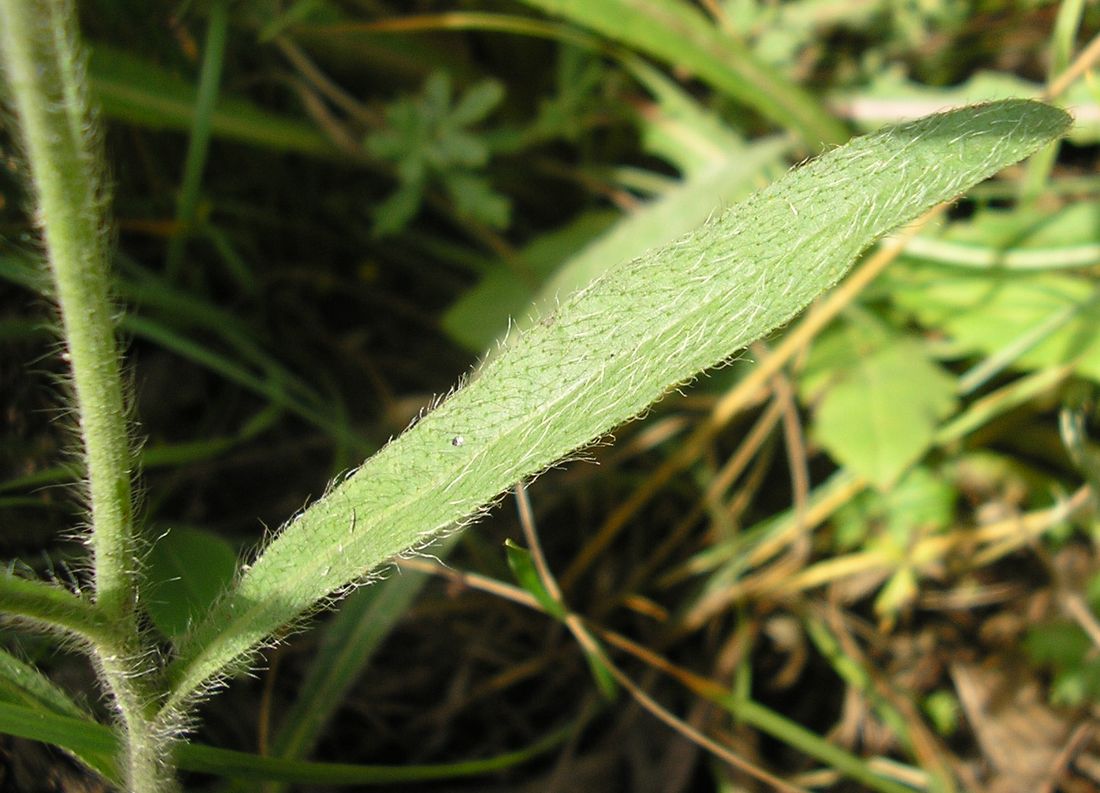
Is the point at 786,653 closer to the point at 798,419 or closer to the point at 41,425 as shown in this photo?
the point at 798,419

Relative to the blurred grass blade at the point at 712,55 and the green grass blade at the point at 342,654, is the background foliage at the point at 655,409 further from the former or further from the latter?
the green grass blade at the point at 342,654

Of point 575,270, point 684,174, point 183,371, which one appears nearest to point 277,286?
point 183,371

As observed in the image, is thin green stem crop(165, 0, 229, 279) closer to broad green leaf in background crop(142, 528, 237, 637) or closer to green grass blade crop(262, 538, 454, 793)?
broad green leaf in background crop(142, 528, 237, 637)

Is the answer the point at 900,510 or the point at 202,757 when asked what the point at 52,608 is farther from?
the point at 900,510

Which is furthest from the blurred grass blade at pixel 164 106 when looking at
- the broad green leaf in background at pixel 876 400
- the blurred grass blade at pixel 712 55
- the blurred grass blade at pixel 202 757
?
the broad green leaf in background at pixel 876 400

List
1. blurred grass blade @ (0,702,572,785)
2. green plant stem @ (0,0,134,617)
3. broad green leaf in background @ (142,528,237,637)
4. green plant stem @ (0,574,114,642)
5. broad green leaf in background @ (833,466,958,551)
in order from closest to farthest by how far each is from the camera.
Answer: green plant stem @ (0,0,134,617) → green plant stem @ (0,574,114,642) → blurred grass blade @ (0,702,572,785) → broad green leaf in background @ (142,528,237,637) → broad green leaf in background @ (833,466,958,551)

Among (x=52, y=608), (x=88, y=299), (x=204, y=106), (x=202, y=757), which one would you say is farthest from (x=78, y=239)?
(x=204, y=106)

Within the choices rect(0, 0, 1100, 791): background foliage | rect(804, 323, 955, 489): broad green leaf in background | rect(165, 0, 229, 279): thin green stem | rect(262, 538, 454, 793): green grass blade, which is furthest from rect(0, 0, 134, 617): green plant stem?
rect(804, 323, 955, 489): broad green leaf in background
